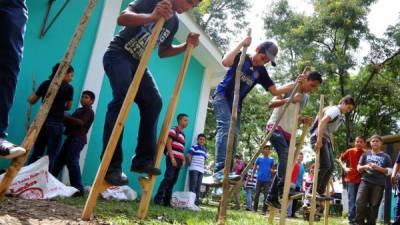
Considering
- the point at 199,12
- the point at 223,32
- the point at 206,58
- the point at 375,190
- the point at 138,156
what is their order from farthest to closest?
the point at 223,32, the point at 199,12, the point at 206,58, the point at 375,190, the point at 138,156

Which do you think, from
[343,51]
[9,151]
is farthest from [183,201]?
[343,51]

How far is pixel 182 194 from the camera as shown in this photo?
7625mm

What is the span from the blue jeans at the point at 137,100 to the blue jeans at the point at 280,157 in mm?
2482

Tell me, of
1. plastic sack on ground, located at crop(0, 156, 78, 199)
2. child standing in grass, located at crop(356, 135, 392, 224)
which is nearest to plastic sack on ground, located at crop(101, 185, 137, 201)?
plastic sack on ground, located at crop(0, 156, 78, 199)

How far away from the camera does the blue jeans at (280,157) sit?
5.33m

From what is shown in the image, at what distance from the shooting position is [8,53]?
2.57 metres

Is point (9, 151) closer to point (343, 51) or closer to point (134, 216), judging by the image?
point (134, 216)

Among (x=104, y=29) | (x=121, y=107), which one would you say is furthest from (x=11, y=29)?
(x=104, y=29)

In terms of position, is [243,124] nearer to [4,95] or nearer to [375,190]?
[375,190]

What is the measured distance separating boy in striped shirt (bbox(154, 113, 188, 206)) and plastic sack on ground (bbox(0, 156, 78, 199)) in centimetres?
298

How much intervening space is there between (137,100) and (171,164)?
4299mm

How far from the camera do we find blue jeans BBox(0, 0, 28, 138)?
8.34 feet

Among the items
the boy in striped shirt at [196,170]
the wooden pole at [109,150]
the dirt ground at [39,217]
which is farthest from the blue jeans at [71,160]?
the boy in striped shirt at [196,170]

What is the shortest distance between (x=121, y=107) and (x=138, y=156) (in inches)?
20.3
